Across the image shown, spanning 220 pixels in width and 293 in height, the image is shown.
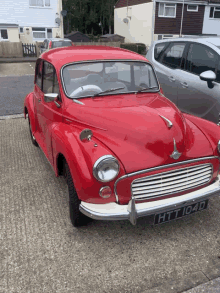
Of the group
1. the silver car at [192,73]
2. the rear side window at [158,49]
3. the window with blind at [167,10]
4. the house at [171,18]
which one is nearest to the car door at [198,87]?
the silver car at [192,73]

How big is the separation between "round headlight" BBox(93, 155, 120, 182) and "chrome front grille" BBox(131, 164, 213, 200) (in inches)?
9.2

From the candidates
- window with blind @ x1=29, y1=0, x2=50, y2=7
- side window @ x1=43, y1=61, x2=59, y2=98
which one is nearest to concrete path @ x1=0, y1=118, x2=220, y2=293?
side window @ x1=43, y1=61, x2=59, y2=98

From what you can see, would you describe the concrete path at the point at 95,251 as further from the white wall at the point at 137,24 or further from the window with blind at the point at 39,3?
the white wall at the point at 137,24

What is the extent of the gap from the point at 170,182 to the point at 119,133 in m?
0.72

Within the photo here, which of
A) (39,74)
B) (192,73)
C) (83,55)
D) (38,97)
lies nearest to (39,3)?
(192,73)

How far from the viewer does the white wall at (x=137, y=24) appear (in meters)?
27.7

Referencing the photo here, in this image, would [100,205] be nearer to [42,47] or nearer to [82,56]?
[82,56]

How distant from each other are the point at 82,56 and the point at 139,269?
2.67 m

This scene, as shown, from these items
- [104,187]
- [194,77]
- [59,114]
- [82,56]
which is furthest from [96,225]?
[194,77]

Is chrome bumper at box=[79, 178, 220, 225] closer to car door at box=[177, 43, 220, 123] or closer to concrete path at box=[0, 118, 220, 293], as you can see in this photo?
concrete path at box=[0, 118, 220, 293]

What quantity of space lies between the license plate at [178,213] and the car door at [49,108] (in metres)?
1.58

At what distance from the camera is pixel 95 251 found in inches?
108

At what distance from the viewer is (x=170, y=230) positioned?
3045 mm

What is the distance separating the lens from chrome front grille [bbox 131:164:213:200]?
2.59m
